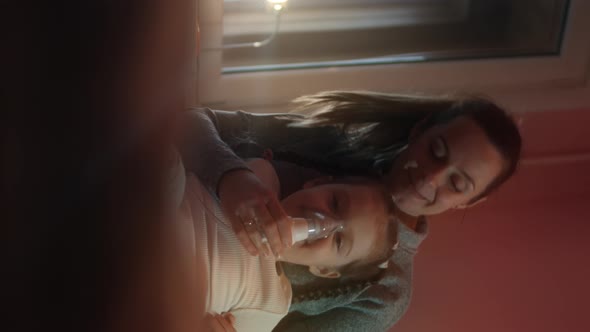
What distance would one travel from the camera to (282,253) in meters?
0.73

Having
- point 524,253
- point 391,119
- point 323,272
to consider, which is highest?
point 391,119

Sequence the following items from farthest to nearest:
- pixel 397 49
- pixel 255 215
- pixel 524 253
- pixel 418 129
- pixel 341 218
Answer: pixel 397 49
pixel 524 253
pixel 418 129
pixel 341 218
pixel 255 215

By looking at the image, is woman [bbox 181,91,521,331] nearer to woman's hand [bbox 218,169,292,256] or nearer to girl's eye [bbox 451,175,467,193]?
girl's eye [bbox 451,175,467,193]

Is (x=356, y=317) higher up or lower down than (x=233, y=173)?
lower down

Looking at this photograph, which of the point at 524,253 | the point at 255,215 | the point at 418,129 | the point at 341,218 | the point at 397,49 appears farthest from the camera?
the point at 397,49

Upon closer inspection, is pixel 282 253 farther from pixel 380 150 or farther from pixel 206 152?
pixel 380 150

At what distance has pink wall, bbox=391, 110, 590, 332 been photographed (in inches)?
49.1

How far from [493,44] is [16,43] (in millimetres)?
1316

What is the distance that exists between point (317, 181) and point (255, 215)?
214 millimetres

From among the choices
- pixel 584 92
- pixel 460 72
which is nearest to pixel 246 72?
pixel 460 72

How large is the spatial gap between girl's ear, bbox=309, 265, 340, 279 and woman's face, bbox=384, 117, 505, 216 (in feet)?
0.50

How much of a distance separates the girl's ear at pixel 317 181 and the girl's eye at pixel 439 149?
0.55 ft

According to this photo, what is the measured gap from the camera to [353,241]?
2.73ft

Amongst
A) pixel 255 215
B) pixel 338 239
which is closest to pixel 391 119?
pixel 338 239
